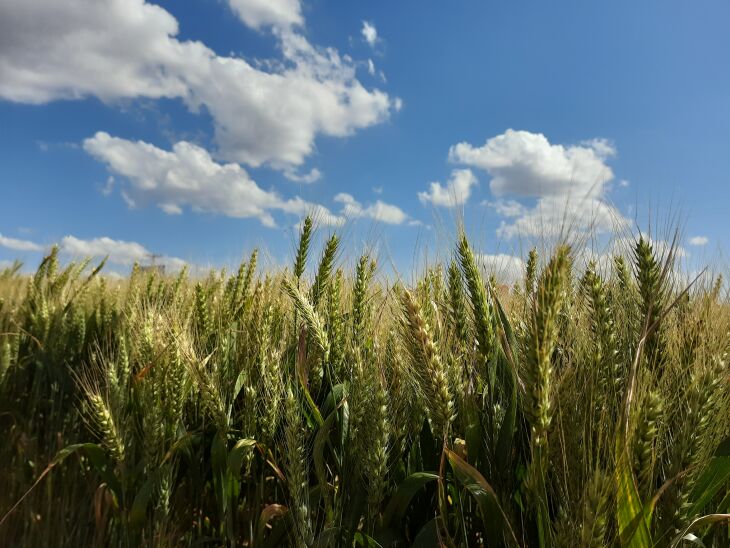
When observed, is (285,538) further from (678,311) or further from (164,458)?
(678,311)

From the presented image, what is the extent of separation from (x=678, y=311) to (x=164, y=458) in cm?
183

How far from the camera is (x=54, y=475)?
8.51ft

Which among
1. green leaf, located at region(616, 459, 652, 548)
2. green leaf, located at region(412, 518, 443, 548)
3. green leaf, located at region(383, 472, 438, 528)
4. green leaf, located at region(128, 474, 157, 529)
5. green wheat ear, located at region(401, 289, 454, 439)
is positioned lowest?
green leaf, located at region(128, 474, 157, 529)

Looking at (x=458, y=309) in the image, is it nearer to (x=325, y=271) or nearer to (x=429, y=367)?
(x=429, y=367)

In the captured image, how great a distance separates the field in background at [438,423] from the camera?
1062mm

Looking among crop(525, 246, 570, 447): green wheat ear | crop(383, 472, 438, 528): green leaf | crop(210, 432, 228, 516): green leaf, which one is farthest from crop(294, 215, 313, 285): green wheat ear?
crop(525, 246, 570, 447): green wheat ear

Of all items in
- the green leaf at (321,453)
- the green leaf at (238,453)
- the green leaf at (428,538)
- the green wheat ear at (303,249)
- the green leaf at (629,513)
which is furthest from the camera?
the green wheat ear at (303,249)

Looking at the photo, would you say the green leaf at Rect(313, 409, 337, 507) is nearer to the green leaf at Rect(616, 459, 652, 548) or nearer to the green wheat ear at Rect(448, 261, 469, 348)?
the green wheat ear at Rect(448, 261, 469, 348)

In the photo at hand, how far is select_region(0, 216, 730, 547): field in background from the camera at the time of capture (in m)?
1.06

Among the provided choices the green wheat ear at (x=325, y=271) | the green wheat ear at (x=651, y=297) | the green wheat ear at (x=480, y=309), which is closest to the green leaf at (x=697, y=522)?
the green wheat ear at (x=651, y=297)

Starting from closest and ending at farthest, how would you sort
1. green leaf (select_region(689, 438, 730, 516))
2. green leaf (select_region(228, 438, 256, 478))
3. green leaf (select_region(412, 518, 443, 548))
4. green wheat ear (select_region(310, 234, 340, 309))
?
green leaf (select_region(689, 438, 730, 516))
green leaf (select_region(412, 518, 443, 548))
green leaf (select_region(228, 438, 256, 478))
green wheat ear (select_region(310, 234, 340, 309))

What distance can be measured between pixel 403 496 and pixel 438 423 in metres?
0.21

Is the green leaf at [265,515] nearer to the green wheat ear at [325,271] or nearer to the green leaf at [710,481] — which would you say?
the green wheat ear at [325,271]

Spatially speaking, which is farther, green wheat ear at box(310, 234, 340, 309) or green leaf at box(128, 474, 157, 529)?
green wheat ear at box(310, 234, 340, 309)
